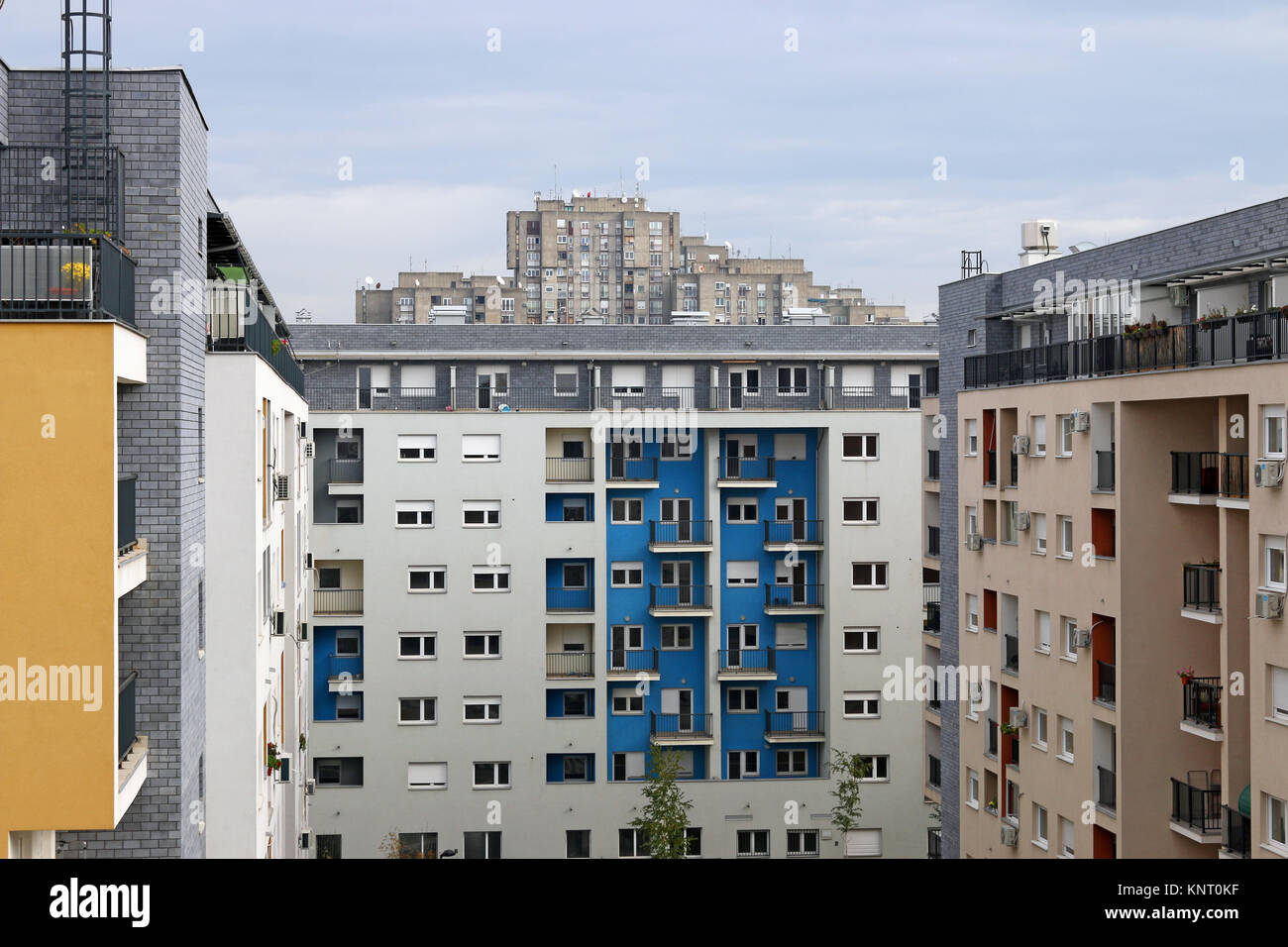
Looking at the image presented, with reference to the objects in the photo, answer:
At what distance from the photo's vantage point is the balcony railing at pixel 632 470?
47.3 m

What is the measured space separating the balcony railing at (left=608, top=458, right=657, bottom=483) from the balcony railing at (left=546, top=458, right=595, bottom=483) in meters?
0.92

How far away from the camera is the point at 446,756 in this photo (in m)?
46.0

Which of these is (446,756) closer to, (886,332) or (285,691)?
(285,691)

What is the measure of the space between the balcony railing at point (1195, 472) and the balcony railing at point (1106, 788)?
6092 mm

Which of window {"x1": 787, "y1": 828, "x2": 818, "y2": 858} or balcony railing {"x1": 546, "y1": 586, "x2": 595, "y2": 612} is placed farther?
window {"x1": 787, "y1": 828, "x2": 818, "y2": 858}

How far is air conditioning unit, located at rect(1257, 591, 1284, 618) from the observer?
2080cm

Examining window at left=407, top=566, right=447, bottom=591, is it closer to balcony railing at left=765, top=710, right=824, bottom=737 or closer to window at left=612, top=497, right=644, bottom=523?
window at left=612, top=497, right=644, bottom=523

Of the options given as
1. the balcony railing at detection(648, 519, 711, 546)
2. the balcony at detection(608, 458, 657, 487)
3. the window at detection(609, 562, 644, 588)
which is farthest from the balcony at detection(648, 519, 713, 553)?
the balcony at detection(608, 458, 657, 487)

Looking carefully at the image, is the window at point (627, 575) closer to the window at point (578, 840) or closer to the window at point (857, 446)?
the window at point (857, 446)

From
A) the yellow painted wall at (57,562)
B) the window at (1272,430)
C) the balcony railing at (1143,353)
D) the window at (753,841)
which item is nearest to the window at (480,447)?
the window at (753,841)

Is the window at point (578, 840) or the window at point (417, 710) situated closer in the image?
the window at point (417, 710)

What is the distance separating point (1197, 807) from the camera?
25.2 meters
